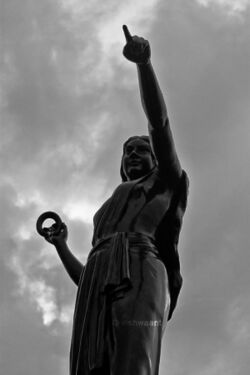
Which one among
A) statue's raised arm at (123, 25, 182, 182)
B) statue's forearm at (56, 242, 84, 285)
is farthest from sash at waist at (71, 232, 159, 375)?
statue's forearm at (56, 242, 84, 285)

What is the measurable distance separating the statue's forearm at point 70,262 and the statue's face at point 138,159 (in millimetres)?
1444

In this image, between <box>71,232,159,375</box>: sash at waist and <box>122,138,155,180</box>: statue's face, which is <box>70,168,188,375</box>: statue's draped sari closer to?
<box>71,232,159,375</box>: sash at waist

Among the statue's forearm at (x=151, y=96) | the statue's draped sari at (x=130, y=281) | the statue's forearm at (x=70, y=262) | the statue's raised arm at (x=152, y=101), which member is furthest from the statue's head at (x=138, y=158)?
the statue's forearm at (x=70, y=262)

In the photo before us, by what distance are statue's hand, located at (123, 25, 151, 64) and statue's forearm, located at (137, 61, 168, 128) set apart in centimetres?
8

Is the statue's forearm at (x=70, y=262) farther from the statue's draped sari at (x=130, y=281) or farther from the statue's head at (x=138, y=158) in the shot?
the statue's head at (x=138, y=158)

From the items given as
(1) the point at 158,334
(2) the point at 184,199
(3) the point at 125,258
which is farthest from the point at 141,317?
(2) the point at 184,199

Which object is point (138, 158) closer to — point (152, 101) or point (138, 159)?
point (138, 159)

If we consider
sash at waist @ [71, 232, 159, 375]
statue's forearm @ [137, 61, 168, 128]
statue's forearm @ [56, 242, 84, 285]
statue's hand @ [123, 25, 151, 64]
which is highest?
statue's hand @ [123, 25, 151, 64]

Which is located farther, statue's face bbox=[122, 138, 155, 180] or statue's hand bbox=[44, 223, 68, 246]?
statue's hand bbox=[44, 223, 68, 246]

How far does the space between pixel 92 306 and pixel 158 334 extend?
0.75m

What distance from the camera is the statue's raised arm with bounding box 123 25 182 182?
27.3 feet

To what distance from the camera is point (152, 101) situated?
8.45 m

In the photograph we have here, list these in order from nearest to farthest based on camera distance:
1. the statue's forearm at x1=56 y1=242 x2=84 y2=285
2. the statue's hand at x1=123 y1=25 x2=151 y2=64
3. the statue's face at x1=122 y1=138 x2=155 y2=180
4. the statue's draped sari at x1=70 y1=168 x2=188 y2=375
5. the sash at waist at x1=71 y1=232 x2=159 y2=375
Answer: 1. the statue's draped sari at x1=70 y1=168 x2=188 y2=375
2. the sash at waist at x1=71 y1=232 x2=159 y2=375
3. the statue's hand at x1=123 y1=25 x2=151 y2=64
4. the statue's face at x1=122 y1=138 x2=155 y2=180
5. the statue's forearm at x1=56 y1=242 x2=84 y2=285

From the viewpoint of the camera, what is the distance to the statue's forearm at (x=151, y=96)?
8414 millimetres
